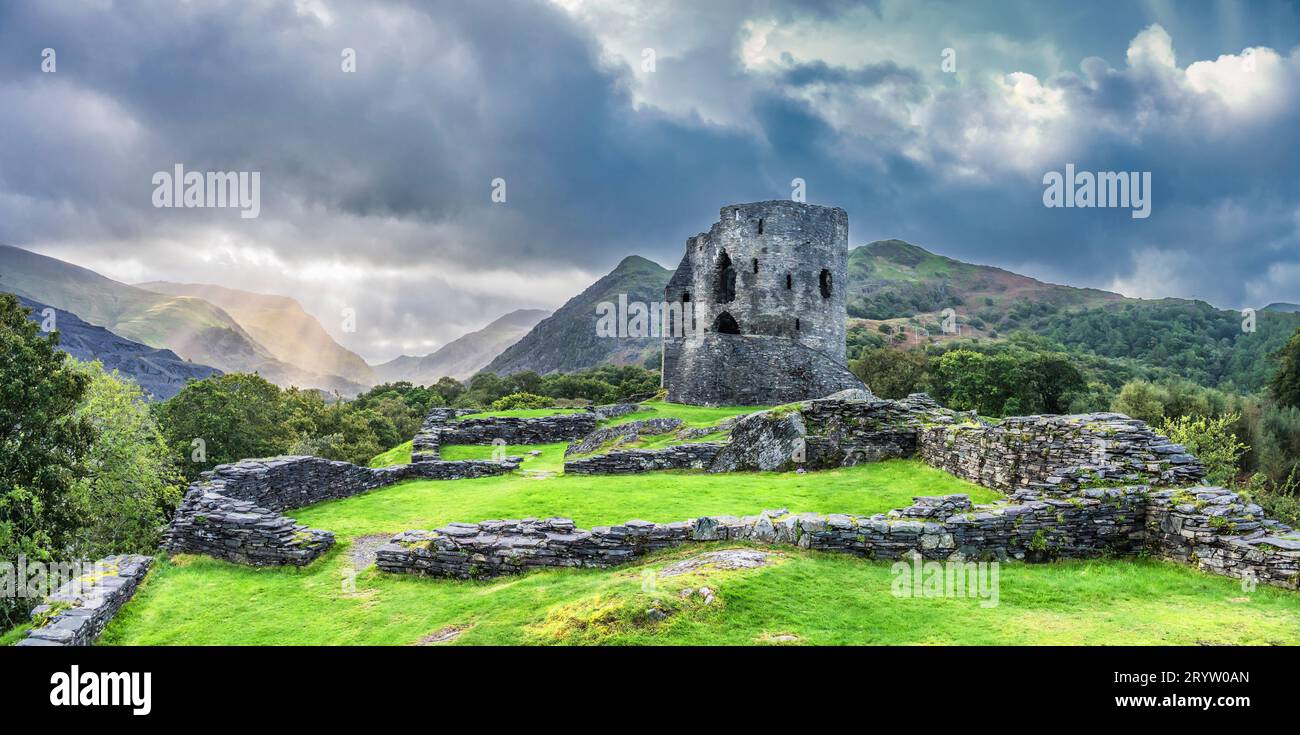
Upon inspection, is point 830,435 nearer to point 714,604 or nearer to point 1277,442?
point 714,604

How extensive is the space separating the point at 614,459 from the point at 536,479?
2.44 meters

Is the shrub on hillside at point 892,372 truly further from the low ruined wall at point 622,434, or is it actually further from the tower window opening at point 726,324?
the low ruined wall at point 622,434

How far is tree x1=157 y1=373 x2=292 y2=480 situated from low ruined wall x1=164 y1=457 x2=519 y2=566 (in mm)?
14022

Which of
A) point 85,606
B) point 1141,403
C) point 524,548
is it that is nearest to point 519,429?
point 524,548

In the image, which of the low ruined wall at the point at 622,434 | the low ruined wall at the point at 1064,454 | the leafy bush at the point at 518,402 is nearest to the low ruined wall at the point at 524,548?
the low ruined wall at the point at 1064,454

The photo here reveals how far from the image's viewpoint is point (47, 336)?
701 inches

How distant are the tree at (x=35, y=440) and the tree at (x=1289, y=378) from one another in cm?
5486

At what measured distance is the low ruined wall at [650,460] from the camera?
19081 mm

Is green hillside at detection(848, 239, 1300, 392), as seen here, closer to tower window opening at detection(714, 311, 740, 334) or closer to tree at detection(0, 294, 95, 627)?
tower window opening at detection(714, 311, 740, 334)

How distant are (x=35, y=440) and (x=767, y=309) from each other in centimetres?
3122

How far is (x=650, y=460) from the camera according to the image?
19.3 meters

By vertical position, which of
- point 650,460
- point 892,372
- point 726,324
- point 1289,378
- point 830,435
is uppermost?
point 726,324

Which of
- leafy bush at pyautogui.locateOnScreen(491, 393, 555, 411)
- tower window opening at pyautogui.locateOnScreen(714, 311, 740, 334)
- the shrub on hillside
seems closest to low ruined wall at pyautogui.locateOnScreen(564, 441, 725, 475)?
tower window opening at pyautogui.locateOnScreen(714, 311, 740, 334)
